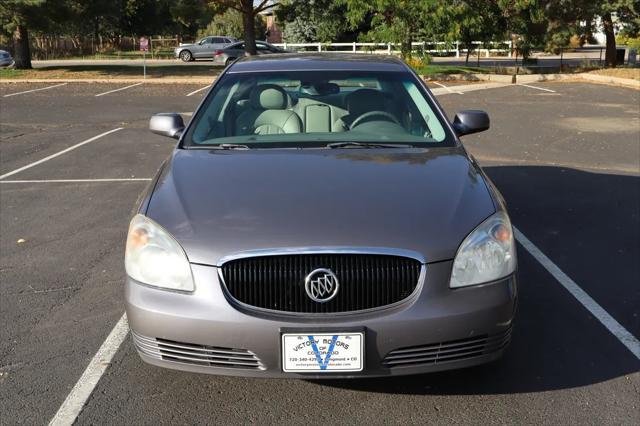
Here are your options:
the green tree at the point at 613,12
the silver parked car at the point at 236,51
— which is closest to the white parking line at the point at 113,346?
the green tree at the point at 613,12

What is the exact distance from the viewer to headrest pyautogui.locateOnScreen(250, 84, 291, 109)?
15.9 ft

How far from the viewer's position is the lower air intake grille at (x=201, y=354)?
3000mm

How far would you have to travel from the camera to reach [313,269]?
2.97m

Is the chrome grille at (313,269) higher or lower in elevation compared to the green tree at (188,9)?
lower

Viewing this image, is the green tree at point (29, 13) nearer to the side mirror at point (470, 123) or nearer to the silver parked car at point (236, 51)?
the silver parked car at point (236, 51)

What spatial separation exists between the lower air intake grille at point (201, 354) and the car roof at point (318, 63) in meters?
2.42

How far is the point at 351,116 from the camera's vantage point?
4730 millimetres

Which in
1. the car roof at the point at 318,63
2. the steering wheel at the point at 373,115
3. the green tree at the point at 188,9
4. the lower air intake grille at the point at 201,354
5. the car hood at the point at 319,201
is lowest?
the lower air intake grille at the point at 201,354

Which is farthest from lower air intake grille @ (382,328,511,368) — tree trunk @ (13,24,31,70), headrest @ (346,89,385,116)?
tree trunk @ (13,24,31,70)

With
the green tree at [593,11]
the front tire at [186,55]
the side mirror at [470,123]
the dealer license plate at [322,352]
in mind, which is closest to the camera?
the dealer license plate at [322,352]

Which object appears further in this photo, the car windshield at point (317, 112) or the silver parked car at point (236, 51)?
the silver parked car at point (236, 51)

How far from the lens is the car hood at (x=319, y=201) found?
9.90ft

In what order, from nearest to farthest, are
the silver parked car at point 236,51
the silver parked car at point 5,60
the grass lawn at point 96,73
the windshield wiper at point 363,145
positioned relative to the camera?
the windshield wiper at point 363,145
the grass lawn at point 96,73
the silver parked car at point 5,60
the silver parked car at point 236,51

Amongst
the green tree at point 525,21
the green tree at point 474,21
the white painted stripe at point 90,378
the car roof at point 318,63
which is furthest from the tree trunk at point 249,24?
the white painted stripe at point 90,378
